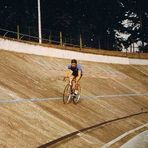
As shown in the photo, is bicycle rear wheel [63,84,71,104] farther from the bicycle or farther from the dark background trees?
the dark background trees

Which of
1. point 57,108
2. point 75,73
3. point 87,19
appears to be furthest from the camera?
point 87,19

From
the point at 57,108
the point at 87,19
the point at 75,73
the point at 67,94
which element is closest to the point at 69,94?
the point at 67,94

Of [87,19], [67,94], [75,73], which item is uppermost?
[87,19]

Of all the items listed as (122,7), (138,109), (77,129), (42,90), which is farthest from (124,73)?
(122,7)

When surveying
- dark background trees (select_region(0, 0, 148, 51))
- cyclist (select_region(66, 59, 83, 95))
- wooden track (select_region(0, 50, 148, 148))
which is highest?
dark background trees (select_region(0, 0, 148, 51))

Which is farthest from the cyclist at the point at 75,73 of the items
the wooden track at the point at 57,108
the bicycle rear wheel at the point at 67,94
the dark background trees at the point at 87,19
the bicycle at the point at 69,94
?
the dark background trees at the point at 87,19

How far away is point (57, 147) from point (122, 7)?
5609 centimetres

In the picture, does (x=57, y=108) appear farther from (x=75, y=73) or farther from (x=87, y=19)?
(x=87, y=19)

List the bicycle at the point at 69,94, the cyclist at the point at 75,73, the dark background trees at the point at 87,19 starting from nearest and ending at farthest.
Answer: the cyclist at the point at 75,73
the bicycle at the point at 69,94
the dark background trees at the point at 87,19

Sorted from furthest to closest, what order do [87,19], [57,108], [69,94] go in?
[87,19]
[69,94]
[57,108]

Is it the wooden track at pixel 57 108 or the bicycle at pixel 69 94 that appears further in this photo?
the bicycle at pixel 69 94

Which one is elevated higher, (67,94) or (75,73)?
(75,73)

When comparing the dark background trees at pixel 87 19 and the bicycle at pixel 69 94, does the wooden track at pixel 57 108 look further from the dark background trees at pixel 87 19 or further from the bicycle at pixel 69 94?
the dark background trees at pixel 87 19

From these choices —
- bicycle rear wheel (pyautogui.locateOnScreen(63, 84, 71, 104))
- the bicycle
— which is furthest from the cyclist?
bicycle rear wheel (pyautogui.locateOnScreen(63, 84, 71, 104))
